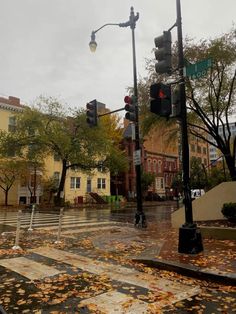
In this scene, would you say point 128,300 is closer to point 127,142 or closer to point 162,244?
point 162,244

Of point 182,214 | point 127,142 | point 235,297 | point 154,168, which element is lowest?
point 235,297

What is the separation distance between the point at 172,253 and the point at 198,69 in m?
4.61

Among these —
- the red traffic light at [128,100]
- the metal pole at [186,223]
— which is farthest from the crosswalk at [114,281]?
the red traffic light at [128,100]

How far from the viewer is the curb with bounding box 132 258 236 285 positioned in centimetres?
587

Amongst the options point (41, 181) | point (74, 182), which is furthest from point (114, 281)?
point (74, 182)

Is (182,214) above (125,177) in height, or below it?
below

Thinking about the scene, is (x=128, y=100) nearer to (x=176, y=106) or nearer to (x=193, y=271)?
(x=176, y=106)

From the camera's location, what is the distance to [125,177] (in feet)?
175

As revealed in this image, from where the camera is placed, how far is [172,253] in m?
8.06

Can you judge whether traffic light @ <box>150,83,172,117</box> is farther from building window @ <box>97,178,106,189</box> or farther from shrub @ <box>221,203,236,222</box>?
building window @ <box>97,178,106,189</box>

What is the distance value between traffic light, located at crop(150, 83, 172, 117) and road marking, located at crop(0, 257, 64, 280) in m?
4.46

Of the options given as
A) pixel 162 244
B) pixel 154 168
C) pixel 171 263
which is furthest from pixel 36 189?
pixel 171 263

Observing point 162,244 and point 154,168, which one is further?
point 154,168

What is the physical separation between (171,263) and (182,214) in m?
6.66
